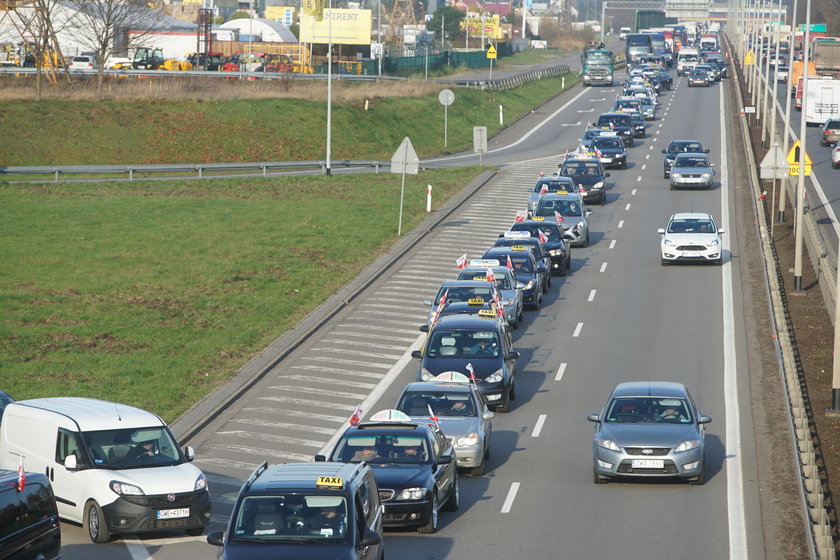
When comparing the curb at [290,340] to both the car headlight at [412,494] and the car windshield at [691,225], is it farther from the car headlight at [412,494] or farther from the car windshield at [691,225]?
the car windshield at [691,225]

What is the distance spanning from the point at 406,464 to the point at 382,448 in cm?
51

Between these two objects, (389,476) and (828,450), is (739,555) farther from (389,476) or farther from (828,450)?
(828,450)

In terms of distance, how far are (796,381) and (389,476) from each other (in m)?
10.7

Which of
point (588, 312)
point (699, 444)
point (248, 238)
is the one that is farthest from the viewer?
point (248, 238)

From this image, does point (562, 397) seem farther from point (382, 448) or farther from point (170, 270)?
point (170, 270)

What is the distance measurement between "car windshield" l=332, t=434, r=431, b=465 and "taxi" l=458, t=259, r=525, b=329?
13.8 metres

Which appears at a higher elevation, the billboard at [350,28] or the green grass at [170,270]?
the billboard at [350,28]

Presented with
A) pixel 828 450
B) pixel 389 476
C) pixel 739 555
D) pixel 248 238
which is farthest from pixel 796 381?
pixel 248 238

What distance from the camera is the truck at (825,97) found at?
8081 centimetres

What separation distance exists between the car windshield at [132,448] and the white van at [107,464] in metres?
0.01

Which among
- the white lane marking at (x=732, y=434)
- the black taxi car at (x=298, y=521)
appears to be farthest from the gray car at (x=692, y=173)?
the black taxi car at (x=298, y=521)

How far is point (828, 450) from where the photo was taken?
23062 millimetres

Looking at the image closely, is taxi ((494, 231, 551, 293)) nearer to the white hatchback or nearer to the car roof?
the white hatchback

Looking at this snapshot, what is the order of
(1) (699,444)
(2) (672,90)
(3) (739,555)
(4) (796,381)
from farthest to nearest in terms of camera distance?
(2) (672,90), (4) (796,381), (1) (699,444), (3) (739,555)
